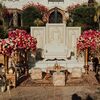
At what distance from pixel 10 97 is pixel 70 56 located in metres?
7.59

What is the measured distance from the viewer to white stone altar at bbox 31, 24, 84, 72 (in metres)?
20.5

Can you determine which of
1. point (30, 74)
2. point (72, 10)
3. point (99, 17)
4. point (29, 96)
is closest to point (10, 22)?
point (72, 10)

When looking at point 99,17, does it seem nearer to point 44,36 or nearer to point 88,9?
point 88,9

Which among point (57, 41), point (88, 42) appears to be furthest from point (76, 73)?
point (57, 41)

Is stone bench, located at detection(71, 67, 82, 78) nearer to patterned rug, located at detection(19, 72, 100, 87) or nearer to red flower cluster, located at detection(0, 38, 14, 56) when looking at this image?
patterned rug, located at detection(19, 72, 100, 87)

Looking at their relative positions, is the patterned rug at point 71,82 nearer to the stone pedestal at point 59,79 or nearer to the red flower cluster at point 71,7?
the stone pedestal at point 59,79

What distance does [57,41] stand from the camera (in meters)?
21.5

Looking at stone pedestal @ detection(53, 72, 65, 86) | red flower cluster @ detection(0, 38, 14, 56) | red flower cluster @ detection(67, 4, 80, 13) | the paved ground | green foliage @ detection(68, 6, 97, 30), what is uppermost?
red flower cluster @ detection(67, 4, 80, 13)

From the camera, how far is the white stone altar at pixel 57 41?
2055cm

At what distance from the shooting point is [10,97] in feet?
45.4

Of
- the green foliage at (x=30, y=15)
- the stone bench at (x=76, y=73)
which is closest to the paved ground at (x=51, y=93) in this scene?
the stone bench at (x=76, y=73)

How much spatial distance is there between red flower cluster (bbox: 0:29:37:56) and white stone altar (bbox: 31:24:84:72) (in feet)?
7.77

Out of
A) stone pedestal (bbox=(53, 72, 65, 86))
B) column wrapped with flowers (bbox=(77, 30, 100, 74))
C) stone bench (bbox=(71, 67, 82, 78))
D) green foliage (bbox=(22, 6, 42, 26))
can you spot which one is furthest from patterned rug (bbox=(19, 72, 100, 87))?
green foliage (bbox=(22, 6, 42, 26))

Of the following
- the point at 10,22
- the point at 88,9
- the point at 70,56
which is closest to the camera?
the point at 70,56
